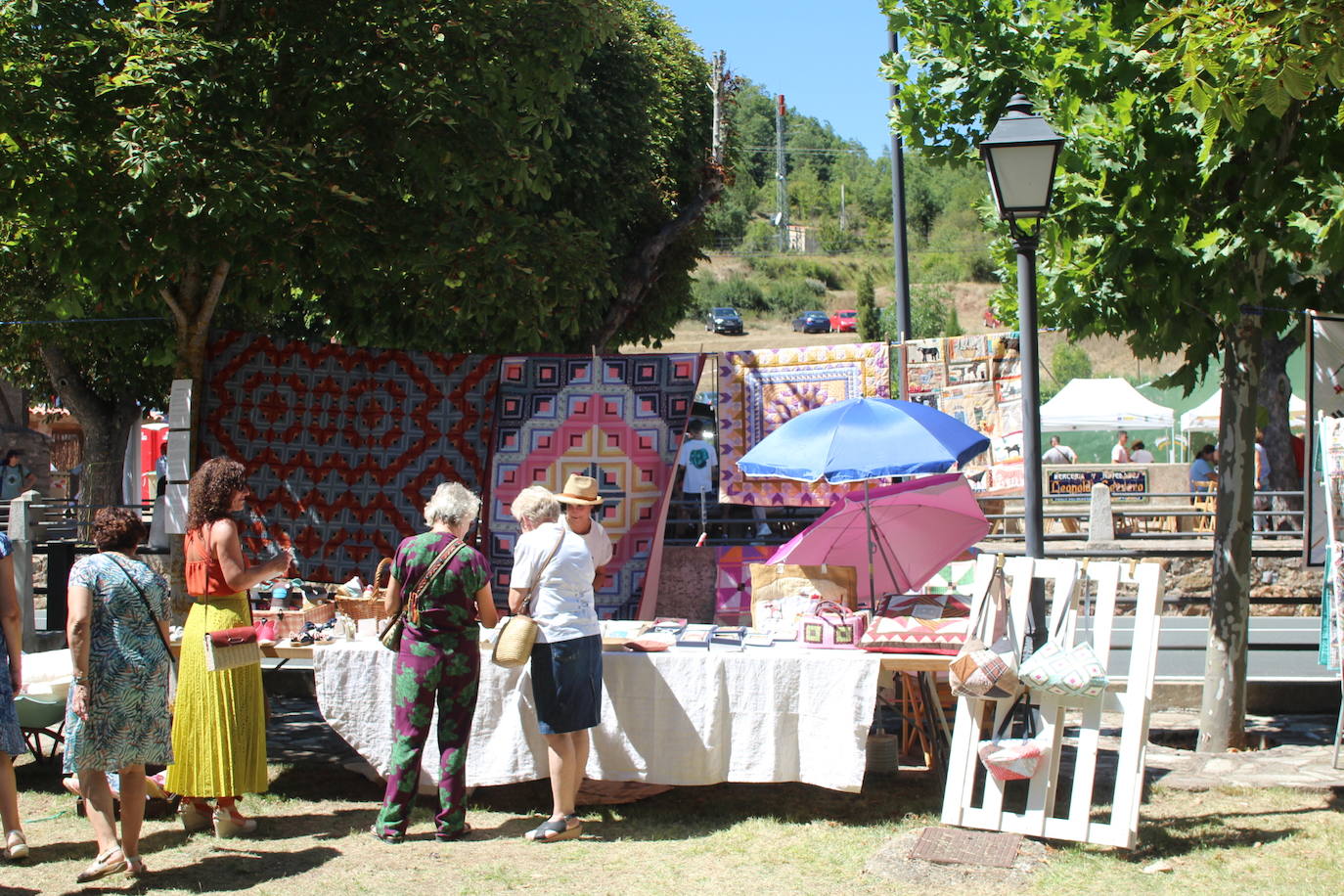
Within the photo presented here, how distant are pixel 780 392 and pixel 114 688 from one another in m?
5.47

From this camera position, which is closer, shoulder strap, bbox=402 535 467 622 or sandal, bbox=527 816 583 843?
shoulder strap, bbox=402 535 467 622

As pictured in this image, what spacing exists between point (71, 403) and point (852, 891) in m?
16.0

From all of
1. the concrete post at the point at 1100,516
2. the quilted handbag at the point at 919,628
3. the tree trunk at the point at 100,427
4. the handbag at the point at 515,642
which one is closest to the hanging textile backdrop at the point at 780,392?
the quilted handbag at the point at 919,628

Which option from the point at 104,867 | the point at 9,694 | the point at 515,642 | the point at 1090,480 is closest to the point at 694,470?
the point at 515,642

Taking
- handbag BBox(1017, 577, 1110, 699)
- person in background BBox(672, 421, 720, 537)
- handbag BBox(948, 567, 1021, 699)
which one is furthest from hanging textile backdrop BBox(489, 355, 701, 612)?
handbag BBox(1017, 577, 1110, 699)

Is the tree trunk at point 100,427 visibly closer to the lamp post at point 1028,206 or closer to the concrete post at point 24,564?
the concrete post at point 24,564

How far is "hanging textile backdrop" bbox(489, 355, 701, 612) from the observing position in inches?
368

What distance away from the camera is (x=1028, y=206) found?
5.87 metres

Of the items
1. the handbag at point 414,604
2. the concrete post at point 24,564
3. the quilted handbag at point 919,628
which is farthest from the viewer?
the concrete post at point 24,564

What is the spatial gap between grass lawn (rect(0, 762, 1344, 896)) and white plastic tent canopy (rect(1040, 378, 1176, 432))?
18.1 m

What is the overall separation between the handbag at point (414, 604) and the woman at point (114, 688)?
1.00 meters

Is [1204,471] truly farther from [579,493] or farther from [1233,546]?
[579,493]

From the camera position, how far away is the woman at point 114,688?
5.04 meters

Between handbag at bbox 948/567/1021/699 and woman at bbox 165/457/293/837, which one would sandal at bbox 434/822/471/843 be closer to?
woman at bbox 165/457/293/837
